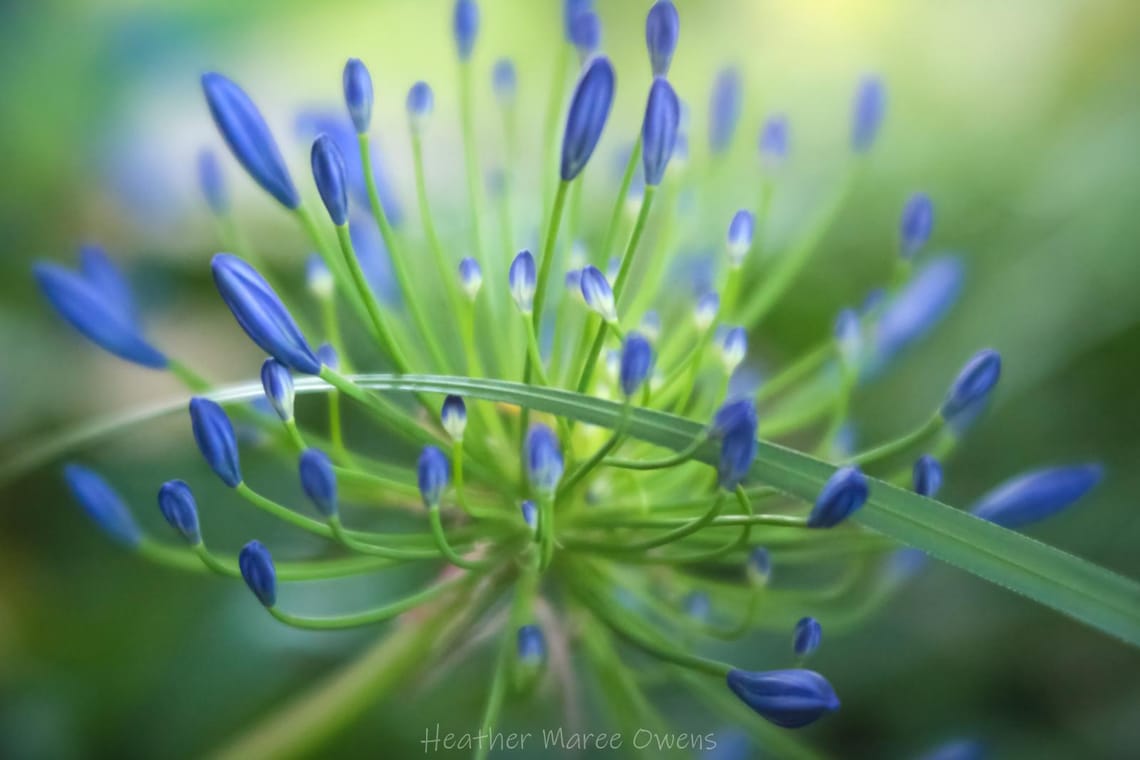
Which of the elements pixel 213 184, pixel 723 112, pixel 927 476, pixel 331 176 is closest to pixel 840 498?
pixel 927 476

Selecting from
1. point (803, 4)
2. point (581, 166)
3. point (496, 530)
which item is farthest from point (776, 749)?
point (803, 4)

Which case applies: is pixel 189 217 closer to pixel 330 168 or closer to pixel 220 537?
pixel 220 537

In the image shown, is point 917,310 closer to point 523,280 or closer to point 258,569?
point 523,280

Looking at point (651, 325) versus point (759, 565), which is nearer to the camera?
point (759, 565)

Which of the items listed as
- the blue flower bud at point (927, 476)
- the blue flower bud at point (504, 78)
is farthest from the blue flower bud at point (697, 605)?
the blue flower bud at point (504, 78)

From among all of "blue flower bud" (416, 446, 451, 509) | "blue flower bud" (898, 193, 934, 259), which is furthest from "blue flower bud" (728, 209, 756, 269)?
"blue flower bud" (416, 446, 451, 509)

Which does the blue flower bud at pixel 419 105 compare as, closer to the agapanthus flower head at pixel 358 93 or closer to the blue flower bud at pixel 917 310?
the agapanthus flower head at pixel 358 93

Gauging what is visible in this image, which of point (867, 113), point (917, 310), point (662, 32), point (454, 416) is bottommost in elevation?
point (454, 416)
